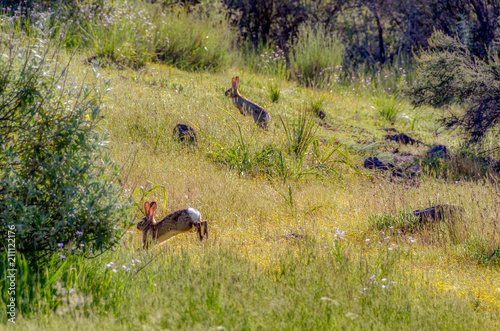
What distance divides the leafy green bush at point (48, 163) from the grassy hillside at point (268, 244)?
0.29 m

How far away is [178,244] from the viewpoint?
487 centimetres

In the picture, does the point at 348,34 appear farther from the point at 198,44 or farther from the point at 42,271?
the point at 42,271

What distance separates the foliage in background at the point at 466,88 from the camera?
7.79m

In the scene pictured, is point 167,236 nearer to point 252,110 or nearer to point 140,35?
point 252,110

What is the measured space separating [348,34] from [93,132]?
14.7 metres

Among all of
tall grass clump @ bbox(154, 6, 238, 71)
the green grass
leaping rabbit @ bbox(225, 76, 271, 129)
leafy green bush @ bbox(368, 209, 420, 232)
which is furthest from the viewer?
tall grass clump @ bbox(154, 6, 238, 71)

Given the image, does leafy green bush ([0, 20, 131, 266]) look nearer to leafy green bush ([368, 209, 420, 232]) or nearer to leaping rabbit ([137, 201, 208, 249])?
leaping rabbit ([137, 201, 208, 249])

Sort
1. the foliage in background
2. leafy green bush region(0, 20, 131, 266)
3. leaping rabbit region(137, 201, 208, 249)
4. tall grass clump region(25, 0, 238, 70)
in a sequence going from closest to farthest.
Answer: leafy green bush region(0, 20, 131, 266) → leaping rabbit region(137, 201, 208, 249) → the foliage in background → tall grass clump region(25, 0, 238, 70)

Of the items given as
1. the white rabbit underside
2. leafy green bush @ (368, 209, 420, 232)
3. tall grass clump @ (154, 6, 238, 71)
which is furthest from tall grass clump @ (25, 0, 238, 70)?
leafy green bush @ (368, 209, 420, 232)

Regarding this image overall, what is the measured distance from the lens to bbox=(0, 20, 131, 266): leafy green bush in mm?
3377

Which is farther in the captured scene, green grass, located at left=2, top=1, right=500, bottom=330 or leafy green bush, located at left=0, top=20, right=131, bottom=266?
leafy green bush, located at left=0, top=20, right=131, bottom=266

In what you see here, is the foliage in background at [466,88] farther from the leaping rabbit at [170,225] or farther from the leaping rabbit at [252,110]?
the leaping rabbit at [170,225]

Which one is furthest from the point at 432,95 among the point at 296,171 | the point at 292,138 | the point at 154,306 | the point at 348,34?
the point at 348,34

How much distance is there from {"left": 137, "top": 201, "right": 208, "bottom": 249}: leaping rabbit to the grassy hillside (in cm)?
15
